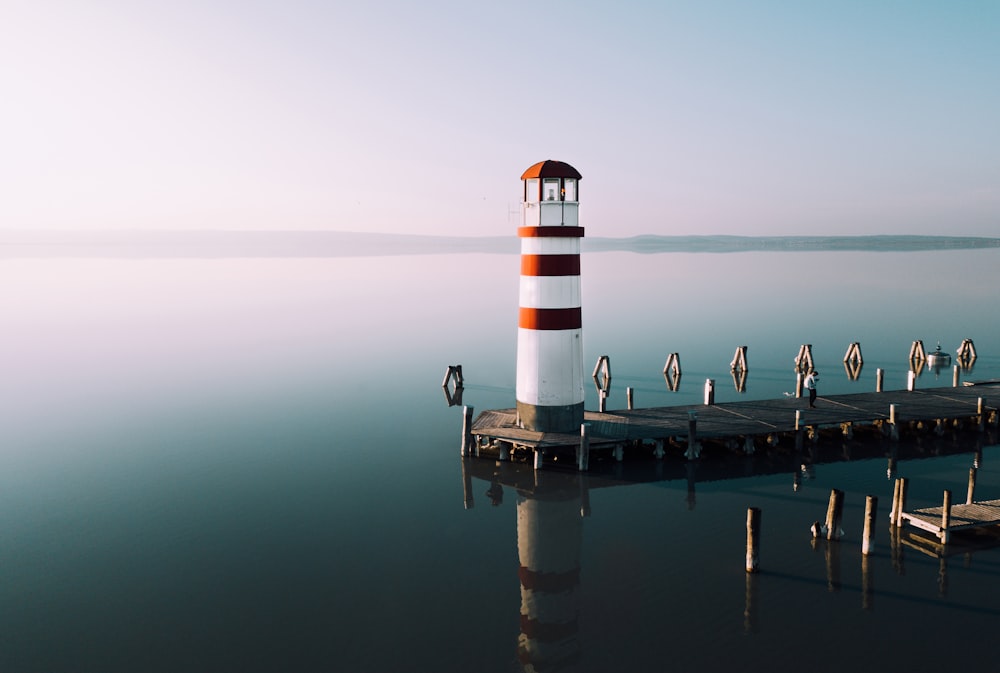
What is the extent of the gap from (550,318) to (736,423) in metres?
9.05

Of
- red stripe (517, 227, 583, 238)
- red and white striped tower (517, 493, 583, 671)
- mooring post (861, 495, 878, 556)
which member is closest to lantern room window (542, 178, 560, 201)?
red stripe (517, 227, 583, 238)

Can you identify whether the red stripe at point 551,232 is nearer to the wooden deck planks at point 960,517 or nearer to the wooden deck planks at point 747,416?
the wooden deck planks at point 747,416

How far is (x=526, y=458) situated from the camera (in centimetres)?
2673

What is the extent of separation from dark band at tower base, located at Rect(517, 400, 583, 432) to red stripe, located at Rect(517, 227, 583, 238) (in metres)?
6.21

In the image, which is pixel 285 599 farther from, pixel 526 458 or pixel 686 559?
pixel 526 458

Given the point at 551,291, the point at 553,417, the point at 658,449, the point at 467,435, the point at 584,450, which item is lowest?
the point at 658,449

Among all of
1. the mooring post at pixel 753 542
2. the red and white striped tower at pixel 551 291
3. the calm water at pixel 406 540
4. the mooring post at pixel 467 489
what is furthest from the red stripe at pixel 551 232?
the mooring post at pixel 753 542

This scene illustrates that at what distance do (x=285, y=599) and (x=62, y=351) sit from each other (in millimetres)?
48577

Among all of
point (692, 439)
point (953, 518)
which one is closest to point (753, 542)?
point (953, 518)

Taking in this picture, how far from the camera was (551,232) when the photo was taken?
24578mm

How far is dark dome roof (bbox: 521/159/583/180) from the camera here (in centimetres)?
2478

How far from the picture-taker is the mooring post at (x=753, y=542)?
17.4 metres

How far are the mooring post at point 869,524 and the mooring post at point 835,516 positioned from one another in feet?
2.72

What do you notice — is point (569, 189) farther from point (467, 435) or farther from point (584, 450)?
point (467, 435)
